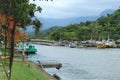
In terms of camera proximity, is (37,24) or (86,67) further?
(86,67)

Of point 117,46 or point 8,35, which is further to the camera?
point 117,46

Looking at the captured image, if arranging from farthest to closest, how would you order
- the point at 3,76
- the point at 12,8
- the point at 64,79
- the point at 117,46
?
1. the point at 117,46
2. the point at 64,79
3. the point at 3,76
4. the point at 12,8

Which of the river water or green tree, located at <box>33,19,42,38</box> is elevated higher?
green tree, located at <box>33,19,42,38</box>

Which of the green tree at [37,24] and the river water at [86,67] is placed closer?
the river water at [86,67]

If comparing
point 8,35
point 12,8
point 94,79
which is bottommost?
point 94,79

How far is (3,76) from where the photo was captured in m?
24.5

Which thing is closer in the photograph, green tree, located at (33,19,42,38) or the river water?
the river water

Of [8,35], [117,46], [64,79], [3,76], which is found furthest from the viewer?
[117,46]

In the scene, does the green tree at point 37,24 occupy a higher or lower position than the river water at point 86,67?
higher

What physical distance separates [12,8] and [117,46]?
187 metres

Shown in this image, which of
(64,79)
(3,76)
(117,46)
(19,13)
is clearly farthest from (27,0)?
(117,46)

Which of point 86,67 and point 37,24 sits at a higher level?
point 37,24

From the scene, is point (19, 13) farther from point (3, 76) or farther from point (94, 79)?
point (94, 79)

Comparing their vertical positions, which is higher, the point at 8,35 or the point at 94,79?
the point at 8,35
